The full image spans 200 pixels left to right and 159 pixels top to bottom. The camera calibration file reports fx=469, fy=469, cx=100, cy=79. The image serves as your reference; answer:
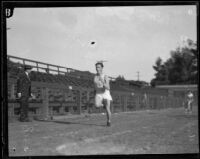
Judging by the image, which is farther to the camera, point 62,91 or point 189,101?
point 62,91

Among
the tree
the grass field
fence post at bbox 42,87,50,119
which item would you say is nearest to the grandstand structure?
fence post at bbox 42,87,50,119

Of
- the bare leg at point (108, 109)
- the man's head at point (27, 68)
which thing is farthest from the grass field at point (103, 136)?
the man's head at point (27, 68)

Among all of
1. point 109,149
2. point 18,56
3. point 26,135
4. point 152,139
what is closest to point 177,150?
point 152,139

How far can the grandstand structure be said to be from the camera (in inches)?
227

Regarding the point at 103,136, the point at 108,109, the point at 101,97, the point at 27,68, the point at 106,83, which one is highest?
the point at 27,68

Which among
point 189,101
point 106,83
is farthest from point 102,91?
point 189,101

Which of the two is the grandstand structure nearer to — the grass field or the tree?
the grass field

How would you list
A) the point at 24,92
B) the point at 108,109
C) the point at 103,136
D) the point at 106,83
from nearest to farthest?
the point at 103,136 → the point at 24,92 → the point at 106,83 → the point at 108,109

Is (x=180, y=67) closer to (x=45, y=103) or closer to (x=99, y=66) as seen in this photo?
(x=99, y=66)

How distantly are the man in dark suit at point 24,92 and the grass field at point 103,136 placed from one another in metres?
0.15

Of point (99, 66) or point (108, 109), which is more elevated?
point (99, 66)

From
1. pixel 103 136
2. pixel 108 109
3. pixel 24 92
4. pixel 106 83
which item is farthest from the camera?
pixel 108 109

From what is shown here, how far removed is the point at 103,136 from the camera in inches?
221

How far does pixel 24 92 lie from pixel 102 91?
101 cm
